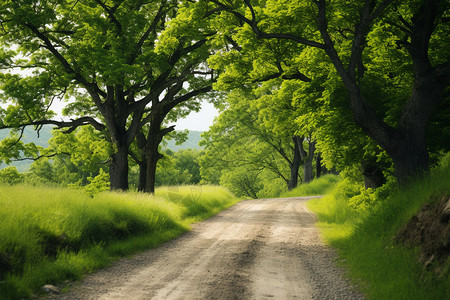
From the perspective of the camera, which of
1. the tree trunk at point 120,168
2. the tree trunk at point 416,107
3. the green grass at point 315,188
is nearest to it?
the tree trunk at point 416,107

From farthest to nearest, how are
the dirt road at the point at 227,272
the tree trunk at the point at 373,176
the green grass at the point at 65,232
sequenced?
1. the tree trunk at the point at 373,176
2. the green grass at the point at 65,232
3. the dirt road at the point at 227,272

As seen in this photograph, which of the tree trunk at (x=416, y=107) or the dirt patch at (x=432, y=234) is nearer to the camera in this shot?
the dirt patch at (x=432, y=234)

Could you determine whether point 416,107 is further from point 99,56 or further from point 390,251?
point 99,56

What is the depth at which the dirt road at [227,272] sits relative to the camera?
18.9 ft

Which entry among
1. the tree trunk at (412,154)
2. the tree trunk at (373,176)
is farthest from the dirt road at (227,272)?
the tree trunk at (373,176)

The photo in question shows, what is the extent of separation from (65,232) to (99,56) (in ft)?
31.8

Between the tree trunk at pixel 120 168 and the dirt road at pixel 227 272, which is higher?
the tree trunk at pixel 120 168

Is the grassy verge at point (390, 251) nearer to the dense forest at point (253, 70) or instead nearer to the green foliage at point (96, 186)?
the dense forest at point (253, 70)

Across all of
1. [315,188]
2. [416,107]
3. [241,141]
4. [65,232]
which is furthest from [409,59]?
[241,141]

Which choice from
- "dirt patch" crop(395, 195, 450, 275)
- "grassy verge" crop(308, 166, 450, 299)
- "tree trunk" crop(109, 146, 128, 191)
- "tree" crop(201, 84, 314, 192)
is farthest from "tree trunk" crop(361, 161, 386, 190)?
"tree" crop(201, 84, 314, 192)

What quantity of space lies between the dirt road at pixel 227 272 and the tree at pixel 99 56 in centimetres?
854

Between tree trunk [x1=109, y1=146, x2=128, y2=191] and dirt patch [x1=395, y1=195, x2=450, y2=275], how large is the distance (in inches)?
560

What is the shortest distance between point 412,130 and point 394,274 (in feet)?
15.0

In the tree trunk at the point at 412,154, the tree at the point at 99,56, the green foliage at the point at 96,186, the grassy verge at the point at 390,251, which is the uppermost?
the tree at the point at 99,56
